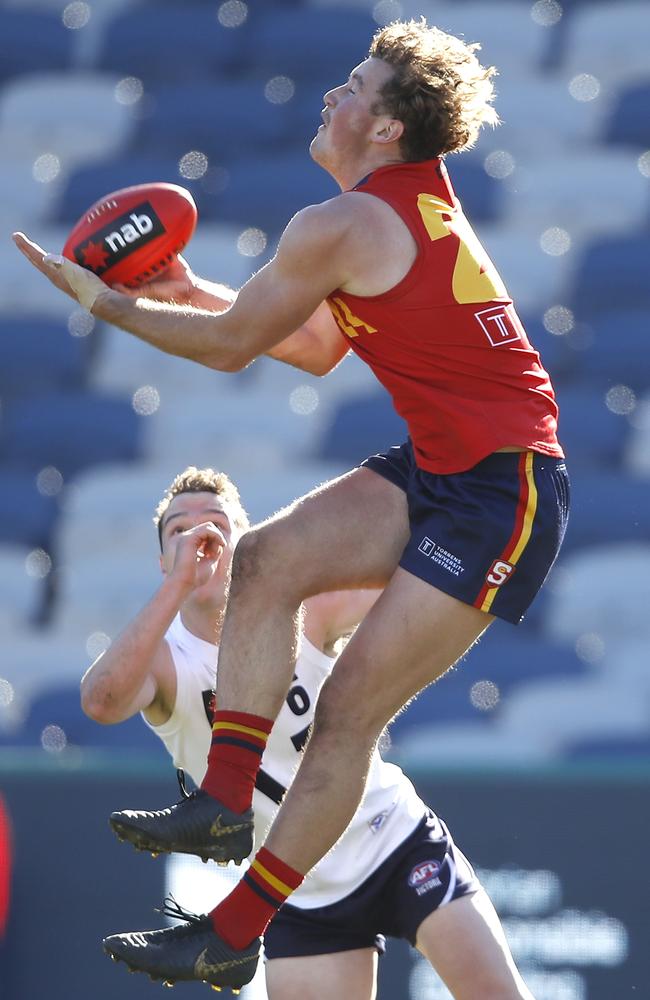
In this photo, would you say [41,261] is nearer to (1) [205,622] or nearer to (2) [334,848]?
(1) [205,622]

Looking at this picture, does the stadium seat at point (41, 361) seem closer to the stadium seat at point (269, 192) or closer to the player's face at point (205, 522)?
the stadium seat at point (269, 192)

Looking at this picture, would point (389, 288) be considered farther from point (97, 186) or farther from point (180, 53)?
point (180, 53)

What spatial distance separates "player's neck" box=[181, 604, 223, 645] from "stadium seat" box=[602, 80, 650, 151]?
551cm

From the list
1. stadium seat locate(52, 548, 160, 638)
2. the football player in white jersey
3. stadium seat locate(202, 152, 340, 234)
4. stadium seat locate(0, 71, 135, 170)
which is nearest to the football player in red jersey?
the football player in white jersey

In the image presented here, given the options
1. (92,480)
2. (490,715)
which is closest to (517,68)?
(92,480)

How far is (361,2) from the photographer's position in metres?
9.98

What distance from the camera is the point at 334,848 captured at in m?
4.61

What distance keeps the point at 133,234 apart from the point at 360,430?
416 centimetres

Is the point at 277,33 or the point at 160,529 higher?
the point at 277,33

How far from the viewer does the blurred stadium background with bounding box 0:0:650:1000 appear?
5574 millimetres

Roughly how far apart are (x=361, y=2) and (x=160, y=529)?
19.9 feet

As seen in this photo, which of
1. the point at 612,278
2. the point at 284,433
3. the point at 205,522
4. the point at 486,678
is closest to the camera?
the point at 205,522

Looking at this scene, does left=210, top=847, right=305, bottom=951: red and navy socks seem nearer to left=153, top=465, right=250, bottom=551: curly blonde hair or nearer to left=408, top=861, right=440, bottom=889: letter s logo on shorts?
left=408, top=861, right=440, bottom=889: letter s logo on shorts

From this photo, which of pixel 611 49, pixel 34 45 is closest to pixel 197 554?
pixel 611 49
